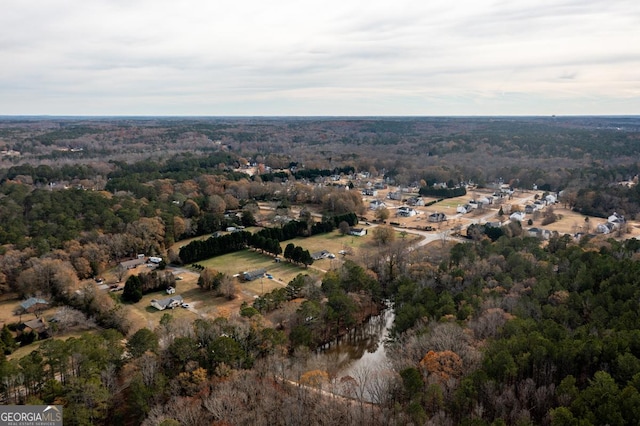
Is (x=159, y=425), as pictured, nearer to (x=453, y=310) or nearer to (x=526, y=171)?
(x=453, y=310)

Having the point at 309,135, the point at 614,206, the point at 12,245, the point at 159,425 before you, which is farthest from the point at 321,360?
the point at 309,135

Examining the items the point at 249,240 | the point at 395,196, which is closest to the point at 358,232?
the point at 249,240

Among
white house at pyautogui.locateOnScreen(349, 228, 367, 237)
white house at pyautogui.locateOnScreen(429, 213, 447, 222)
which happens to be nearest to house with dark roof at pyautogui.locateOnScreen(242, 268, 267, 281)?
white house at pyautogui.locateOnScreen(349, 228, 367, 237)

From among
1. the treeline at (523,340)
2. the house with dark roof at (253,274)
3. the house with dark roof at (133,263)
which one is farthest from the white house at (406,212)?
the house with dark roof at (133,263)

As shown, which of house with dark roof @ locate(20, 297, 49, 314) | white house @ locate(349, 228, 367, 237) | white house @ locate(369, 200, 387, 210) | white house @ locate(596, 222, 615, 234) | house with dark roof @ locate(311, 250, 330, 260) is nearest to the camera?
house with dark roof @ locate(20, 297, 49, 314)

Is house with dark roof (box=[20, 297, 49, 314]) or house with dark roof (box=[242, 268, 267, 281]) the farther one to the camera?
house with dark roof (box=[242, 268, 267, 281])

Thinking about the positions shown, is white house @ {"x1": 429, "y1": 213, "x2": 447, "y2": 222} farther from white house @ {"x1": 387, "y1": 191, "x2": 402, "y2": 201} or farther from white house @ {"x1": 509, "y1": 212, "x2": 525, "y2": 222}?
white house @ {"x1": 387, "y1": 191, "x2": 402, "y2": 201}

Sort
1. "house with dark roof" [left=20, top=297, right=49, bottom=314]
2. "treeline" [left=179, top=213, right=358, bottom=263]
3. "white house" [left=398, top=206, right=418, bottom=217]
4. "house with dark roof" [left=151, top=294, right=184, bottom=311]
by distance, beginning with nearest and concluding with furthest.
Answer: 1. "house with dark roof" [left=20, top=297, right=49, bottom=314]
2. "house with dark roof" [left=151, top=294, right=184, bottom=311]
3. "treeline" [left=179, top=213, right=358, bottom=263]
4. "white house" [left=398, top=206, right=418, bottom=217]

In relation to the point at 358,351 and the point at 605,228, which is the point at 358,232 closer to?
the point at 358,351

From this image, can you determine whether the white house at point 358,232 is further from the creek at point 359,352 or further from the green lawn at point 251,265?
the creek at point 359,352
